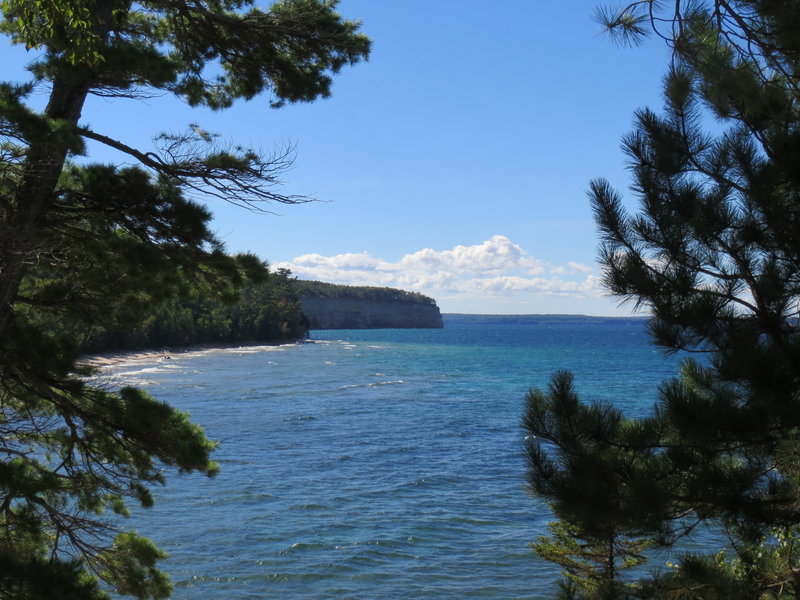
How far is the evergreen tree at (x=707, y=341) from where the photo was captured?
15.8 ft

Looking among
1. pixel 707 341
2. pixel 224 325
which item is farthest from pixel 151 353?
pixel 707 341

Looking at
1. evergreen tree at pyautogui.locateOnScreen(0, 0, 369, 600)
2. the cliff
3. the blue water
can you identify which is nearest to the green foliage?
the cliff

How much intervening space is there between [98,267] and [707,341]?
195 inches

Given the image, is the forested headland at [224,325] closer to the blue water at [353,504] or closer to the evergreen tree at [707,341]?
the blue water at [353,504]

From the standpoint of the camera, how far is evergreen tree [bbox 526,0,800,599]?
190 inches

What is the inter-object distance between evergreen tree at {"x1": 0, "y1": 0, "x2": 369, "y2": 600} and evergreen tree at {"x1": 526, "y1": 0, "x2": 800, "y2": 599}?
3.00 m

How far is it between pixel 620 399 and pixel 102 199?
35242 mm

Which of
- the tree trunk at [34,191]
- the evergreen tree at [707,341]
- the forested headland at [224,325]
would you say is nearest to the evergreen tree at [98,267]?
the tree trunk at [34,191]

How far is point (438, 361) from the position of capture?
68562 millimetres

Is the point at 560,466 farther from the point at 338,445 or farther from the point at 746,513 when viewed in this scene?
the point at 338,445

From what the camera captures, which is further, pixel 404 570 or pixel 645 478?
pixel 404 570

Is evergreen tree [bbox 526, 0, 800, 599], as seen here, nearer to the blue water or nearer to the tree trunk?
the blue water

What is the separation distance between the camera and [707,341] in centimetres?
514

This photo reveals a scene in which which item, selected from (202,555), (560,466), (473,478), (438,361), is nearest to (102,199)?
(560,466)
